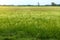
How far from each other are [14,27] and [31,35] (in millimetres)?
1204

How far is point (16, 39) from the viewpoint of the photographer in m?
6.90

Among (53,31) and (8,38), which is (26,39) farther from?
(53,31)

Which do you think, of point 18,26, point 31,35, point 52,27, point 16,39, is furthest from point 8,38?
point 52,27

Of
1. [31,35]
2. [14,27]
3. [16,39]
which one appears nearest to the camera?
[16,39]

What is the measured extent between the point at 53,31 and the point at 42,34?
23.5 inches

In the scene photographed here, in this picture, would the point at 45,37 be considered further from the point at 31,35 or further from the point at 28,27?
the point at 28,27

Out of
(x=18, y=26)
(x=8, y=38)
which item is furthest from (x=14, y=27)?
(x=8, y=38)

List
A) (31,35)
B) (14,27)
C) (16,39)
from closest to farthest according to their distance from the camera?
(16,39), (31,35), (14,27)

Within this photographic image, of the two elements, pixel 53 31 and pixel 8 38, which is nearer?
pixel 8 38

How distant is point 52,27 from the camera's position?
27.5 ft

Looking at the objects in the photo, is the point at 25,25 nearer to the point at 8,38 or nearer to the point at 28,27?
the point at 28,27

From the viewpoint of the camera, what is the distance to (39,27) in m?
8.34

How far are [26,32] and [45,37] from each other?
899mm

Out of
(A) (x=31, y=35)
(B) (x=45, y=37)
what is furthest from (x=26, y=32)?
(B) (x=45, y=37)
